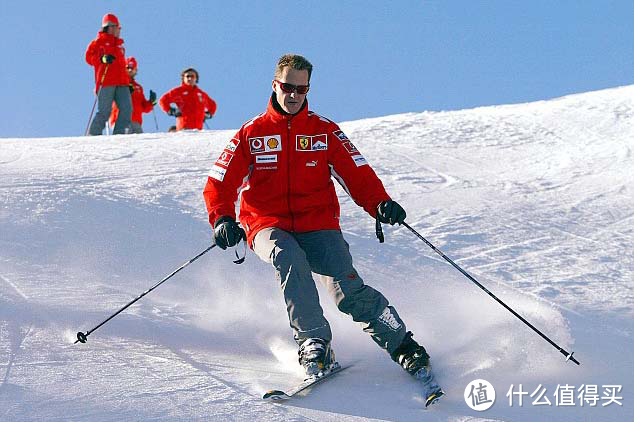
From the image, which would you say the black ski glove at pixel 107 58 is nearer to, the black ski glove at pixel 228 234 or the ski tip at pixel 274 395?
the black ski glove at pixel 228 234

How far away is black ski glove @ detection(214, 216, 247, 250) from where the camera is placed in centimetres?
402

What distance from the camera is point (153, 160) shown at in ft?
27.6

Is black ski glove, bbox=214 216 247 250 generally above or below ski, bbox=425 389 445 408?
above

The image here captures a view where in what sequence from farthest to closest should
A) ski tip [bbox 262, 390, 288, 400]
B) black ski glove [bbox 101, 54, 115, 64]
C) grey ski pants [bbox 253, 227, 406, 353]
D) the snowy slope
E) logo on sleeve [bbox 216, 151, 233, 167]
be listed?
black ski glove [bbox 101, 54, 115, 64] < logo on sleeve [bbox 216, 151, 233, 167] < grey ski pants [bbox 253, 227, 406, 353] < the snowy slope < ski tip [bbox 262, 390, 288, 400]

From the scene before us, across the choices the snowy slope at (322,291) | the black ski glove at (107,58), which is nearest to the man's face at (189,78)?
the black ski glove at (107,58)

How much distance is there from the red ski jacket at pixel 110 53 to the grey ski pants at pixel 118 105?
0.10 meters

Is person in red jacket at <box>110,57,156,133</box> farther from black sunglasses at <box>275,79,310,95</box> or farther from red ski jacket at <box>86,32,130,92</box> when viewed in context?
black sunglasses at <box>275,79,310,95</box>

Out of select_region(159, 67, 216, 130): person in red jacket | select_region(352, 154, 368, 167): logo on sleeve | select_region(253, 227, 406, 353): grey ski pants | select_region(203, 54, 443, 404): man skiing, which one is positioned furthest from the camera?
select_region(159, 67, 216, 130): person in red jacket

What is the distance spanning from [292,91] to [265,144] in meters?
0.30

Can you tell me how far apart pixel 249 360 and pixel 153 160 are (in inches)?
175

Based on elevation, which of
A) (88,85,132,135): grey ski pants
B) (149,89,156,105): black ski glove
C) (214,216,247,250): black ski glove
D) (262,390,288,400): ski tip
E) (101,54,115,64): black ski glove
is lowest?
(262,390,288,400): ski tip

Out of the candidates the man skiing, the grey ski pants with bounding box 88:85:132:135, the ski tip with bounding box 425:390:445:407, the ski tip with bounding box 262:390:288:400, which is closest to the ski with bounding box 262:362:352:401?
the ski tip with bounding box 262:390:288:400

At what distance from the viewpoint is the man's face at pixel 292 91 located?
430cm

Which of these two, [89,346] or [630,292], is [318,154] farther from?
[630,292]
